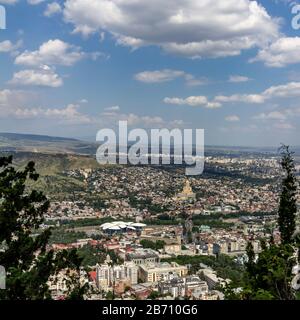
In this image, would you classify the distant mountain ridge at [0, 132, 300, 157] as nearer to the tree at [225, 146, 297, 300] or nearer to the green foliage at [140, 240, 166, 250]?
the green foliage at [140, 240, 166, 250]

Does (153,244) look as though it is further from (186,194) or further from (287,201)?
(287,201)

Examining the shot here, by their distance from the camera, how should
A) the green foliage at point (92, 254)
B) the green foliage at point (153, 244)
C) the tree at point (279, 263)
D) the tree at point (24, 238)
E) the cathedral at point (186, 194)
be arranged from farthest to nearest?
the cathedral at point (186, 194) < the green foliage at point (153, 244) < the green foliage at point (92, 254) < the tree at point (24, 238) < the tree at point (279, 263)

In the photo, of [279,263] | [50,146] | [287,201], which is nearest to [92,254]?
[287,201]

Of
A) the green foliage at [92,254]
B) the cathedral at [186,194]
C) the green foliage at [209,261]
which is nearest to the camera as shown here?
the green foliage at [92,254]

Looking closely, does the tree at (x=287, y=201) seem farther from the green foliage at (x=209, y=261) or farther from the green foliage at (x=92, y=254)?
the green foliage at (x=92, y=254)

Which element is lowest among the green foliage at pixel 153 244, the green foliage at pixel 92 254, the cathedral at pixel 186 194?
the green foliage at pixel 153 244

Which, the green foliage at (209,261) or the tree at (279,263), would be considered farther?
the green foliage at (209,261)

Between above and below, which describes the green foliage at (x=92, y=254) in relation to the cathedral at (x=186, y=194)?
below

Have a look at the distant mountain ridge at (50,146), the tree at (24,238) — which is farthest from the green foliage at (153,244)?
the tree at (24,238)
